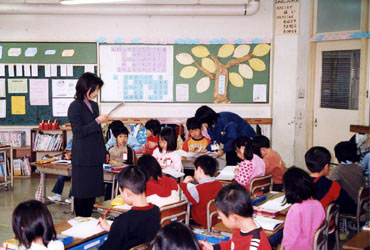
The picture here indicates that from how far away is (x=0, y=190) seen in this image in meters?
7.08

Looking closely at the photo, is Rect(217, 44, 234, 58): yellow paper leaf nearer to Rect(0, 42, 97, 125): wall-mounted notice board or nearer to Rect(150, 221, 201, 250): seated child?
Rect(0, 42, 97, 125): wall-mounted notice board

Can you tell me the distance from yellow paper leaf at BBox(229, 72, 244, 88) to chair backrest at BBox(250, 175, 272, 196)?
373 cm

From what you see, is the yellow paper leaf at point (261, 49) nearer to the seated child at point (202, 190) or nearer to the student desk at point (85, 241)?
the seated child at point (202, 190)

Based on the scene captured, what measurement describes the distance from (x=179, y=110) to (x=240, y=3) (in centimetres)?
209

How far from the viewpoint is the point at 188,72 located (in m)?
8.20

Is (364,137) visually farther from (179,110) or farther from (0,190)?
(0,190)

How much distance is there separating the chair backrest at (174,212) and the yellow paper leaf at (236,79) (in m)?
4.78

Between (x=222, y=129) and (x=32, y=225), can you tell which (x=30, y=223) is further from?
(x=222, y=129)

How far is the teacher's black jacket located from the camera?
418 centimetres

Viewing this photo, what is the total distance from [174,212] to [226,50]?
16.7 feet

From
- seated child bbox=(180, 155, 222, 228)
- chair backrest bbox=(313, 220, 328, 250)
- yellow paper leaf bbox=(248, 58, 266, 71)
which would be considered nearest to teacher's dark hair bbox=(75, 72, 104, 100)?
seated child bbox=(180, 155, 222, 228)

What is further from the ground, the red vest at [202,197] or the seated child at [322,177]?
the seated child at [322,177]

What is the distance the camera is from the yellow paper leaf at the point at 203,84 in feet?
26.9

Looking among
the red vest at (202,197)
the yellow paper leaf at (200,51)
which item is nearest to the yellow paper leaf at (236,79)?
the yellow paper leaf at (200,51)
